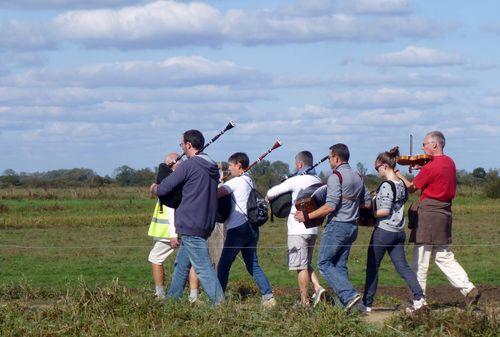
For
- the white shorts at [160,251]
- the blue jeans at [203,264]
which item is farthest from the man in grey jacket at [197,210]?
the white shorts at [160,251]

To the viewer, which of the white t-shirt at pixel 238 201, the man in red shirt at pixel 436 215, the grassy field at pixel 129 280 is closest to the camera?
the grassy field at pixel 129 280

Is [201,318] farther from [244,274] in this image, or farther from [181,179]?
[244,274]

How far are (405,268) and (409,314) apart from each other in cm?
147

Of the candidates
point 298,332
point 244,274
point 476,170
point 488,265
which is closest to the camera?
point 298,332

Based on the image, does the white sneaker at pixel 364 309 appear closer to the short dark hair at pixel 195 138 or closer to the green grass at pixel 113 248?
the short dark hair at pixel 195 138

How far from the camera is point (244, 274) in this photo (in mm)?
17031

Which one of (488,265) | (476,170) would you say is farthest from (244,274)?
(476,170)

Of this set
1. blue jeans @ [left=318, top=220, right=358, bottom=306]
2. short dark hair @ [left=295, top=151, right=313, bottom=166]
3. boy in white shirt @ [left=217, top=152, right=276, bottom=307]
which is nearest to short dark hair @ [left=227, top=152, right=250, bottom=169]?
boy in white shirt @ [left=217, top=152, right=276, bottom=307]

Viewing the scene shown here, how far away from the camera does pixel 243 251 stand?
466 inches

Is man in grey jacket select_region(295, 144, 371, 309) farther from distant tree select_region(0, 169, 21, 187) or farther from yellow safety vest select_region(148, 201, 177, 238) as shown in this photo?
distant tree select_region(0, 169, 21, 187)

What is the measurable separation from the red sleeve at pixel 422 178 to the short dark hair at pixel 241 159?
1.98 m

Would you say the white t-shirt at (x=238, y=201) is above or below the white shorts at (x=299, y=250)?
above

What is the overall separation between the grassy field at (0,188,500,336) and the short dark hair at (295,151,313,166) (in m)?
1.63

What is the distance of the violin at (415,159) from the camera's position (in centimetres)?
1132
